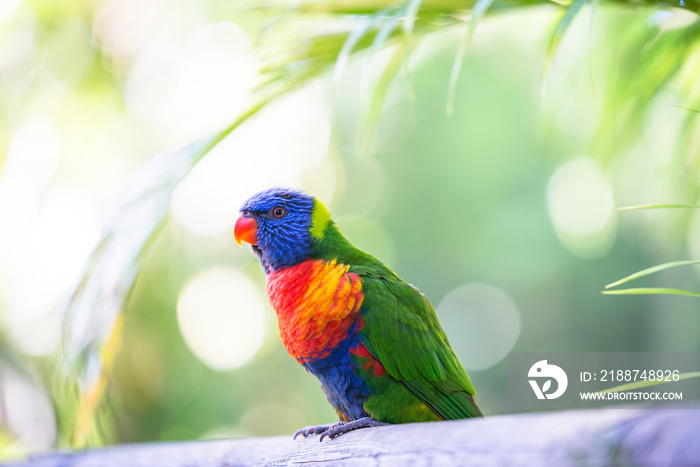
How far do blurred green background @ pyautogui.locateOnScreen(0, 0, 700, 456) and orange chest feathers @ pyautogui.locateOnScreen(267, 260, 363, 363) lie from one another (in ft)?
4.40

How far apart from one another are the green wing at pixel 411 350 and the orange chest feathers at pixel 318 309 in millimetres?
40

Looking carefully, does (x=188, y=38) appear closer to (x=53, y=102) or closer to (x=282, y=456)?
(x=53, y=102)

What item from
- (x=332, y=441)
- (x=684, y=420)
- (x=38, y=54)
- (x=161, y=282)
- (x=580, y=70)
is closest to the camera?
(x=684, y=420)

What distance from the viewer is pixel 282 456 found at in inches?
48.3

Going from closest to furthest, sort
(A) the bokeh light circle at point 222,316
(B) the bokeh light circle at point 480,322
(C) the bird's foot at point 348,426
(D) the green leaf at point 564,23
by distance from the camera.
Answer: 1. (D) the green leaf at point 564,23
2. (C) the bird's foot at point 348,426
3. (A) the bokeh light circle at point 222,316
4. (B) the bokeh light circle at point 480,322

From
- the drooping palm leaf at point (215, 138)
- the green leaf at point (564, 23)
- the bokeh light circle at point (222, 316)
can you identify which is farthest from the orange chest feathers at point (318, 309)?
the bokeh light circle at point (222, 316)

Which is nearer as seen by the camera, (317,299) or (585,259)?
(317,299)

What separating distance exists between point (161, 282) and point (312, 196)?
4653 mm

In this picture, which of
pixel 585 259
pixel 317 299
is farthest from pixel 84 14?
pixel 585 259

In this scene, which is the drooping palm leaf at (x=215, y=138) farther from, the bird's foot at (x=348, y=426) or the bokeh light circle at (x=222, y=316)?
the bokeh light circle at (x=222, y=316)

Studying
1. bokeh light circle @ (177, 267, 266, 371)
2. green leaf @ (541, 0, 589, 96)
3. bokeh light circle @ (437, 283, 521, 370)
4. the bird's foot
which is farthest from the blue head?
bokeh light circle @ (437, 283, 521, 370)

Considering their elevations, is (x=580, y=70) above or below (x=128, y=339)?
above

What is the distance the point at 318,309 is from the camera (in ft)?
4.17

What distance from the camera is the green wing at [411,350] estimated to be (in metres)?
1.29
